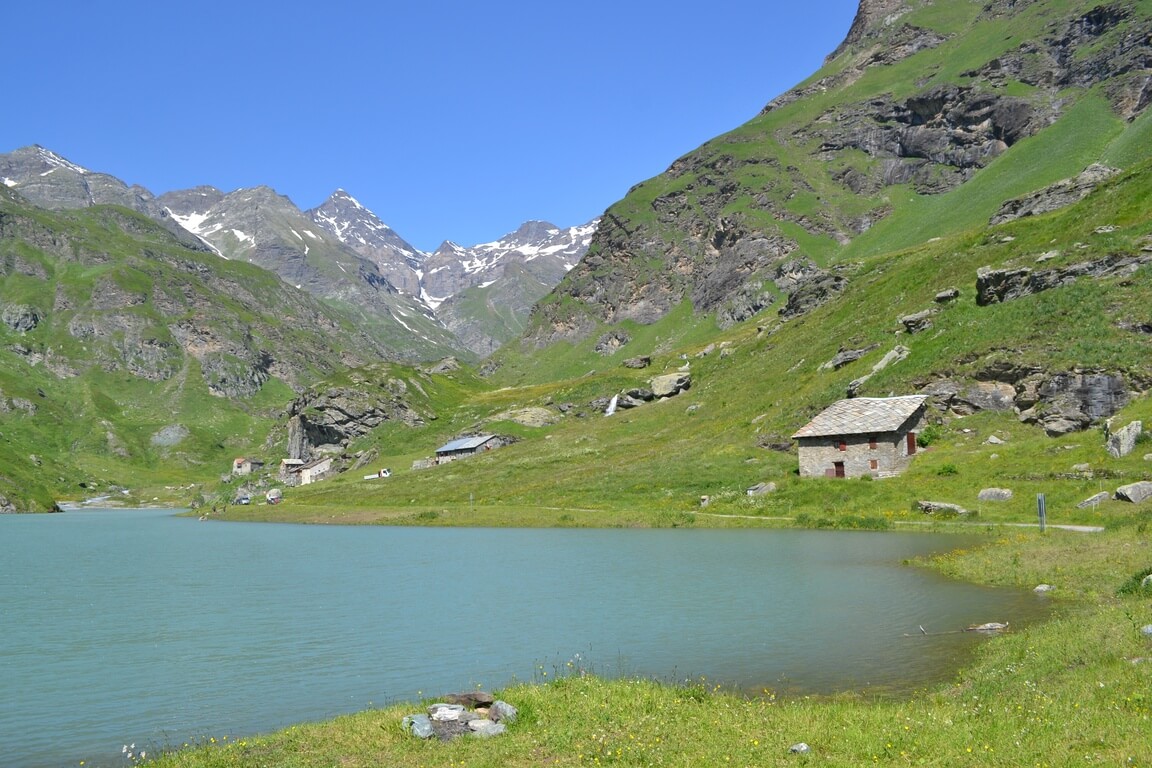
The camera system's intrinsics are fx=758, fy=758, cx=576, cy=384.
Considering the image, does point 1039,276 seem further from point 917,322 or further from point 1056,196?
point 1056,196

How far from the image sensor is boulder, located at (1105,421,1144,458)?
165ft

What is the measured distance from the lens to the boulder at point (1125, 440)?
50.4 metres

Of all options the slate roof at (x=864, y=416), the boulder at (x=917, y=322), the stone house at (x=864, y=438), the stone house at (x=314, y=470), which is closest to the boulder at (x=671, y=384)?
the boulder at (x=917, y=322)

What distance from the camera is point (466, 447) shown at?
458ft

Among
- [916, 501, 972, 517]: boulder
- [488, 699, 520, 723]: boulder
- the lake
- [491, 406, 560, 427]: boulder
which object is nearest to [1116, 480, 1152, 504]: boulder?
the lake

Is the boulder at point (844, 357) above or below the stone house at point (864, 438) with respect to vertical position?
above

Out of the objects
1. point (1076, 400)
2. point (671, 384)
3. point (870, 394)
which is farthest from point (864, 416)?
point (671, 384)

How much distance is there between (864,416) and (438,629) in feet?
177

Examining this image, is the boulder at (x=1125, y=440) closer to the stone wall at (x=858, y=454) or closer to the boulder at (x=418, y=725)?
the stone wall at (x=858, y=454)

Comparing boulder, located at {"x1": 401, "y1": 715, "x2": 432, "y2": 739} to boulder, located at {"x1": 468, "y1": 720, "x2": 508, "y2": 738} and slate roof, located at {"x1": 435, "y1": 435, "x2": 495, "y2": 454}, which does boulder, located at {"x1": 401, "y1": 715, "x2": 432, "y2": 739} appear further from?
slate roof, located at {"x1": 435, "y1": 435, "x2": 495, "y2": 454}

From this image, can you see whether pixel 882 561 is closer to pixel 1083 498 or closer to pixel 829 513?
pixel 1083 498

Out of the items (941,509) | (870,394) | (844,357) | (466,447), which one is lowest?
(941,509)

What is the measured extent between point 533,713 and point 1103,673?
12.2 metres

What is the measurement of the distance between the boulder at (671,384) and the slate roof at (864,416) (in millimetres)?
63189
